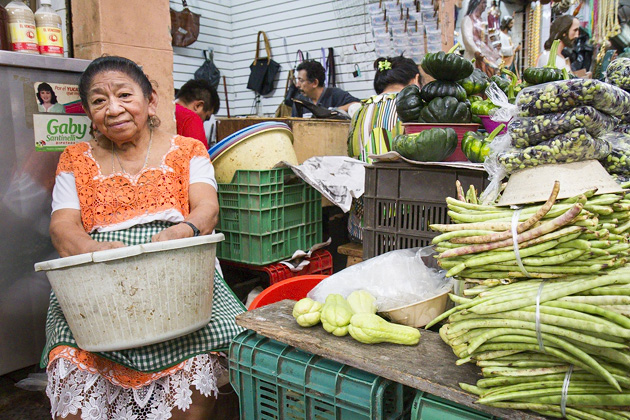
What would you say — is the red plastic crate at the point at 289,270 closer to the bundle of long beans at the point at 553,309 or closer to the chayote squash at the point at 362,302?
the chayote squash at the point at 362,302

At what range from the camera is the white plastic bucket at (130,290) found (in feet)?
5.56

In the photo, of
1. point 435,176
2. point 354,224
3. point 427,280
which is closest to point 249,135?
Result: point 354,224

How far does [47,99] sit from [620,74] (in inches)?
119

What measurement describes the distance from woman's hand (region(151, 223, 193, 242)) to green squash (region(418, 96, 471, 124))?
137 centimetres

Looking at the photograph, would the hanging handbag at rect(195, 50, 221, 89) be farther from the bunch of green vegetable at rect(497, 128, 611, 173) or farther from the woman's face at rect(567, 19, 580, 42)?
the bunch of green vegetable at rect(497, 128, 611, 173)

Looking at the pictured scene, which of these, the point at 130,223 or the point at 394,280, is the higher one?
the point at 130,223

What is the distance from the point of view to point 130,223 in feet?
7.72

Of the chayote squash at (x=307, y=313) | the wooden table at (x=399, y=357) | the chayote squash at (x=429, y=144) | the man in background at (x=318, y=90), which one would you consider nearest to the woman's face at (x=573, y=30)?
the man in background at (x=318, y=90)

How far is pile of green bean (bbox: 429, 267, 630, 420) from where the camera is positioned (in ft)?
3.95

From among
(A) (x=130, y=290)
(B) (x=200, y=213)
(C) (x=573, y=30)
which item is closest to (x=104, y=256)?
(A) (x=130, y=290)

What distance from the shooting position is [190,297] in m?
1.91

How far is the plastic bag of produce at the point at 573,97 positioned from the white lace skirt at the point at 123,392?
1.75 metres

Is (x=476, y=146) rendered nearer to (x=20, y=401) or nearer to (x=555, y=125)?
(x=555, y=125)

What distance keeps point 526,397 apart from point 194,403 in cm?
154
